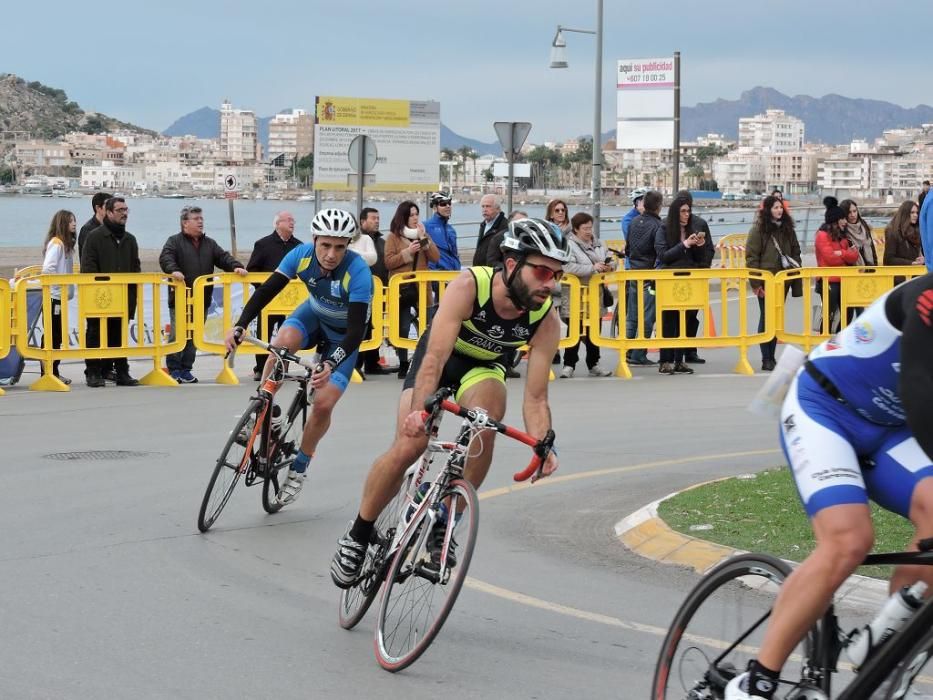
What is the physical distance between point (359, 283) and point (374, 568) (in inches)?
130

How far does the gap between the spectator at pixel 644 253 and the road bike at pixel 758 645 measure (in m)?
14.0

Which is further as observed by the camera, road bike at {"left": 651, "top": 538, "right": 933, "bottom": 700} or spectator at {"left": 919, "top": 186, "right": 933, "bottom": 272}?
spectator at {"left": 919, "top": 186, "right": 933, "bottom": 272}

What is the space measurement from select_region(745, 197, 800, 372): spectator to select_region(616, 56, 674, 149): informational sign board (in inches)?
629

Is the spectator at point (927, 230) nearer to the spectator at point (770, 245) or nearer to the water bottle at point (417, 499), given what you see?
the water bottle at point (417, 499)

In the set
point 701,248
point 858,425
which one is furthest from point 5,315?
point 858,425

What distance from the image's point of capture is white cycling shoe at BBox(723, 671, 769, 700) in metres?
4.61

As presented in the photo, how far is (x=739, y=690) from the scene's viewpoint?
4660mm

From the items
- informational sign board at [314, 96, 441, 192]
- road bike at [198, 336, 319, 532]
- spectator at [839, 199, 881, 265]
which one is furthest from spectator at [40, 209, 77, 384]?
informational sign board at [314, 96, 441, 192]

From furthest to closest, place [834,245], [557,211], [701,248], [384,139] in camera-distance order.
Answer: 1. [384,139]
2. [834,245]
3. [701,248]
4. [557,211]

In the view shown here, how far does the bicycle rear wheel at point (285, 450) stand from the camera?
32.3ft

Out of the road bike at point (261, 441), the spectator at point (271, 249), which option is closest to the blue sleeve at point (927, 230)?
the road bike at point (261, 441)

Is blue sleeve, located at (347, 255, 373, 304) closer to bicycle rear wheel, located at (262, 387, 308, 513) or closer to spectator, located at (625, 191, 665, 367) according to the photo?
bicycle rear wheel, located at (262, 387, 308, 513)

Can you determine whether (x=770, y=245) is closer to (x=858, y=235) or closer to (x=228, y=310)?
(x=858, y=235)

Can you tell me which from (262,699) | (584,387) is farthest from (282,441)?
(584,387)
